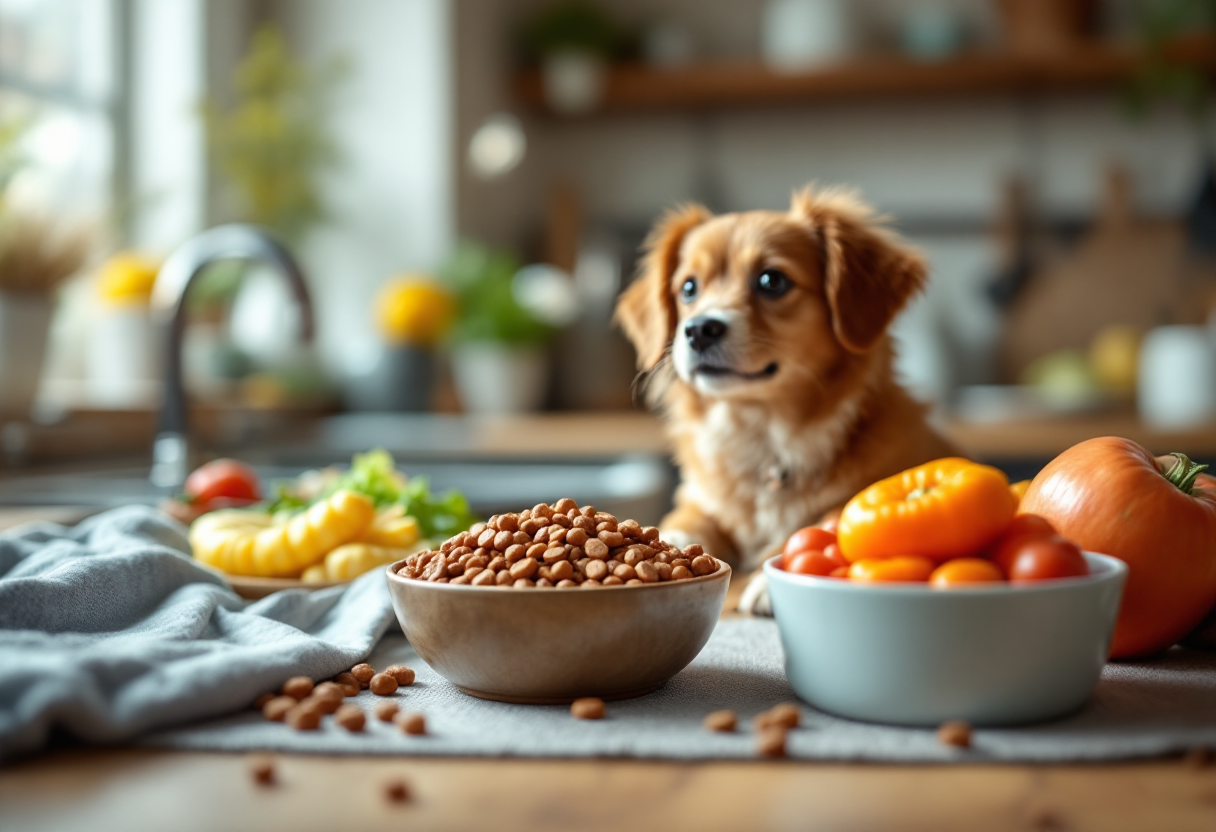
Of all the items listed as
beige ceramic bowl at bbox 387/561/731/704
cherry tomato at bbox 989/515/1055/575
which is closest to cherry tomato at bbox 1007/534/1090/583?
cherry tomato at bbox 989/515/1055/575

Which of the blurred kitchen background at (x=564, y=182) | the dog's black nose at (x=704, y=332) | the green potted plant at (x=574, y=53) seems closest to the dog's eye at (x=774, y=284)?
the dog's black nose at (x=704, y=332)

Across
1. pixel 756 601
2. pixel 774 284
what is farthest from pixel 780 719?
pixel 774 284

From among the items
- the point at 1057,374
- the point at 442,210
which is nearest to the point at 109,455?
the point at 442,210

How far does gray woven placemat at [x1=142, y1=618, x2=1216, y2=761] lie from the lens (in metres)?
0.72

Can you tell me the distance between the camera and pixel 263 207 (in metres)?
3.70

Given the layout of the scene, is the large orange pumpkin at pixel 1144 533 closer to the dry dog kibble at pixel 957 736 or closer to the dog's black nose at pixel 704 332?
the dry dog kibble at pixel 957 736

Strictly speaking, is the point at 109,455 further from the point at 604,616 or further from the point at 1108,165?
the point at 1108,165

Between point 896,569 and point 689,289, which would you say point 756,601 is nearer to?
point 896,569

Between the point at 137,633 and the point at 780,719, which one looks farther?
the point at 137,633

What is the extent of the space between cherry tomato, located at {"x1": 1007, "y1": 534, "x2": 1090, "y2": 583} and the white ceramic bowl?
0.04ft

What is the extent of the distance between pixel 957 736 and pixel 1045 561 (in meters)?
0.14

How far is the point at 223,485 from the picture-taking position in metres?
1.67

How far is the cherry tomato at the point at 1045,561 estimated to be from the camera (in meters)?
0.78

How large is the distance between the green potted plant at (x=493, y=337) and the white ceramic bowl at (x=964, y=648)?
304 cm
